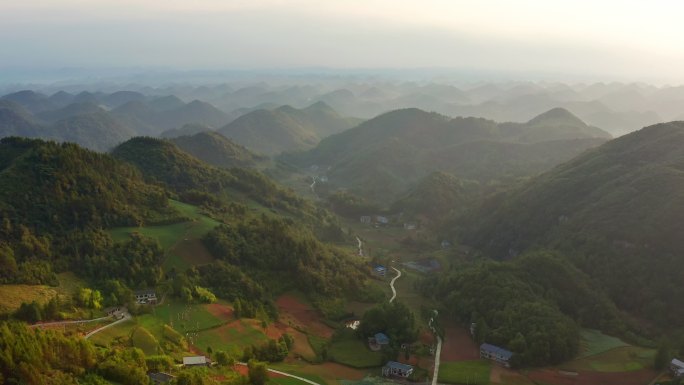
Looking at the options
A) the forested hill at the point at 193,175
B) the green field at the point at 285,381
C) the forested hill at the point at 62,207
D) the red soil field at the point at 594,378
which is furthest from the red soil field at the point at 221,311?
the forested hill at the point at 193,175

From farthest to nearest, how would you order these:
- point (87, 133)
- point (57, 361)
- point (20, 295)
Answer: point (87, 133)
point (20, 295)
point (57, 361)

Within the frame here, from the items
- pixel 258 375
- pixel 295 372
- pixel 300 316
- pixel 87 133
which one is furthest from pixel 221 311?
pixel 87 133

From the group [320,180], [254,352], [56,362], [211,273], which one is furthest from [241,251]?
[320,180]

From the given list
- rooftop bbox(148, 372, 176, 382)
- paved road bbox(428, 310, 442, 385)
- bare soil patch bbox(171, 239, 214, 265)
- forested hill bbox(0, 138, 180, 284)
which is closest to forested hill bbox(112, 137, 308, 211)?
forested hill bbox(0, 138, 180, 284)

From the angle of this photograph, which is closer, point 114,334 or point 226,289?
point 114,334

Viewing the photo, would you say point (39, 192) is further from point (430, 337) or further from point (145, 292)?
point (430, 337)

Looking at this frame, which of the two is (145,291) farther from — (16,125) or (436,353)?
(16,125)
